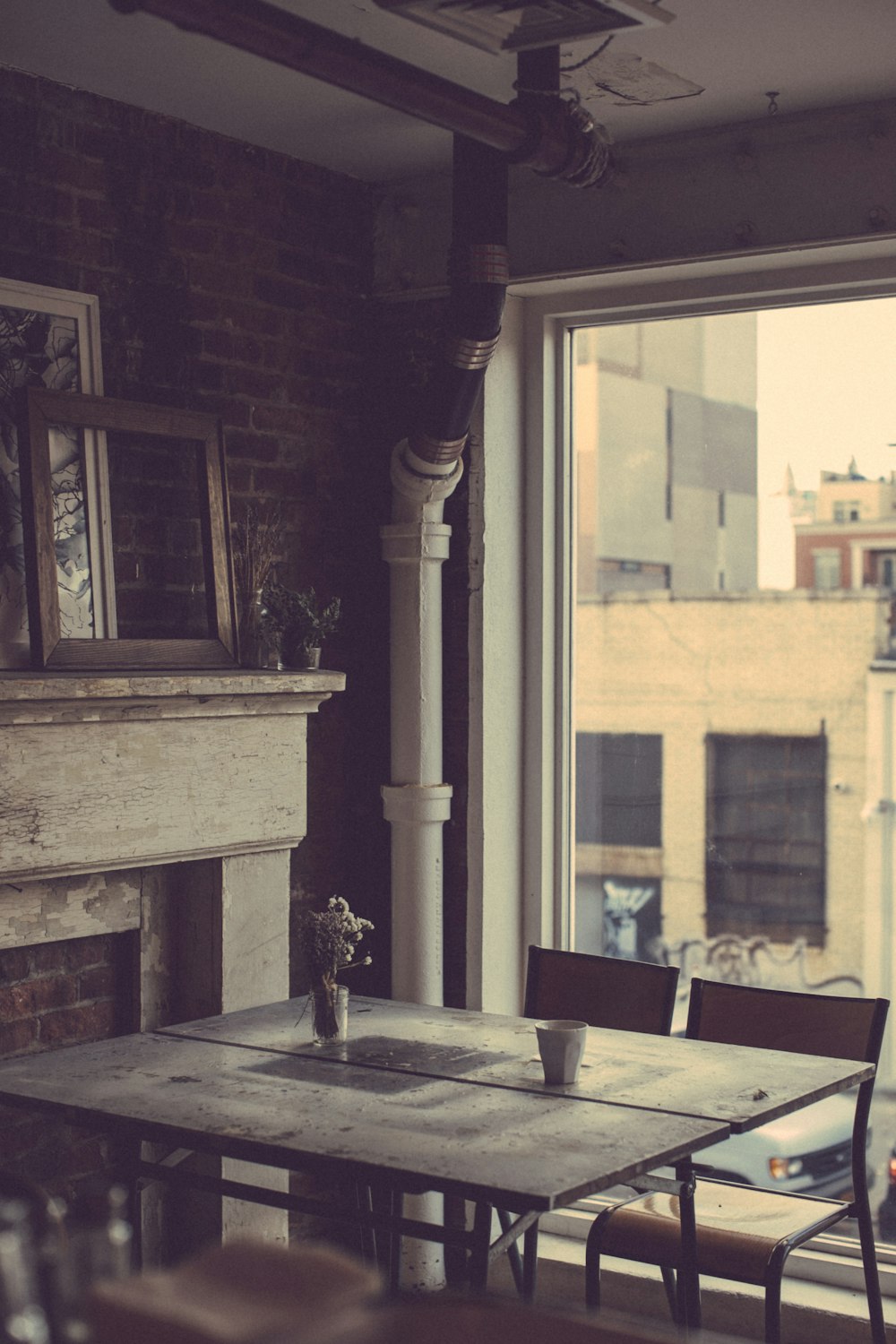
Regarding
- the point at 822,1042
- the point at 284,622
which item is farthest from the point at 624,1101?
the point at 284,622

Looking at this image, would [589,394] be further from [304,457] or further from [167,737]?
[167,737]

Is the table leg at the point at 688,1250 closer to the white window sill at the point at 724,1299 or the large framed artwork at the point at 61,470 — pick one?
the white window sill at the point at 724,1299

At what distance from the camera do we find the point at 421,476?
14.1 feet

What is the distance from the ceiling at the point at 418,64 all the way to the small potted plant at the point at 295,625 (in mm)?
1242

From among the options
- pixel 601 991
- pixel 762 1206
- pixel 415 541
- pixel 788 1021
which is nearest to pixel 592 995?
pixel 601 991

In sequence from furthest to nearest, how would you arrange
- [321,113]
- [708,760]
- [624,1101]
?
[708,760], [321,113], [624,1101]

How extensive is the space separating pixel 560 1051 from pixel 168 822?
3.93 feet

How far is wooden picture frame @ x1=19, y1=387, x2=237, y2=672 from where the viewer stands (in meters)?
3.50

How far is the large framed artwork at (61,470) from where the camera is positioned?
3545 millimetres

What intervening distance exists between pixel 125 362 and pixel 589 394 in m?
1.44

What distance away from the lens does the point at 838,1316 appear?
3.87 meters

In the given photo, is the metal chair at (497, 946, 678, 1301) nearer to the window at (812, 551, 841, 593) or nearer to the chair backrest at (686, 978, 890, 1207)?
the chair backrest at (686, 978, 890, 1207)

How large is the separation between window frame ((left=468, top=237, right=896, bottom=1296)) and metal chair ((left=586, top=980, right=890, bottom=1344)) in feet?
3.34

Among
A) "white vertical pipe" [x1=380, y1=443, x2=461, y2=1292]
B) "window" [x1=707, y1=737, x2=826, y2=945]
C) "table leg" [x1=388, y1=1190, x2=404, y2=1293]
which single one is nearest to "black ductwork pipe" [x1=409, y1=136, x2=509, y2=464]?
"white vertical pipe" [x1=380, y1=443, x2=461, y2=1292]
